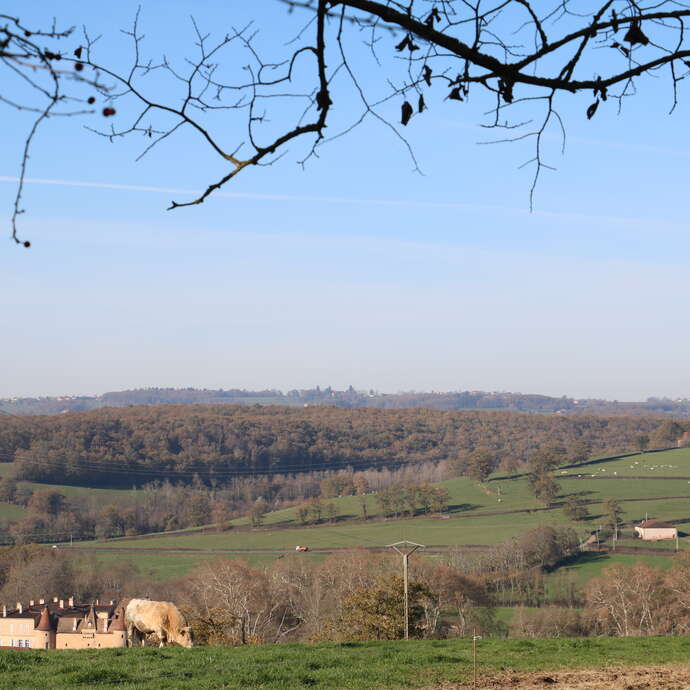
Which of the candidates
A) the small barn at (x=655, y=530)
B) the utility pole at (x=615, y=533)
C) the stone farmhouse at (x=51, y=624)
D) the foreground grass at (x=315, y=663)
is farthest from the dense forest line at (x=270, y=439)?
the foreground grass at (x=315, y=663)

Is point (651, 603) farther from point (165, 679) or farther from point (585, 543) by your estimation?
point (165, 679)

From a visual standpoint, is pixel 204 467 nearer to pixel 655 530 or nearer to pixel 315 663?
pixel 655 530

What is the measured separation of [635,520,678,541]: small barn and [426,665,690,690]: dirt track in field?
196 feet

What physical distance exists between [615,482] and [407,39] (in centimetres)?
9308

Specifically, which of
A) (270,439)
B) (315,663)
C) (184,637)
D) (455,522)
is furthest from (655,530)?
(270,439)

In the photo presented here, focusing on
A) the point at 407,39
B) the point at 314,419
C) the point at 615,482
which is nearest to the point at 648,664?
the point at 407,39

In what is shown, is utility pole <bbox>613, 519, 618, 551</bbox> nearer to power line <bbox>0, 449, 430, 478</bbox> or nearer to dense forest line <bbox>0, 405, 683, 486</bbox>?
dense forest line <bbox>0, 405, 683, 486</bbox>

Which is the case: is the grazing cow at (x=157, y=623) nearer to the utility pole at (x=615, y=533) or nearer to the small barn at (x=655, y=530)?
the utility pole at (x=615, y=533)

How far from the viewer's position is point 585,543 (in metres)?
65.6

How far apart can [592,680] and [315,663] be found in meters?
3.06

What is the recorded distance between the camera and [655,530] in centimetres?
6675

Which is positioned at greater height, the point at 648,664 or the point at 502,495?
the point at 648,664

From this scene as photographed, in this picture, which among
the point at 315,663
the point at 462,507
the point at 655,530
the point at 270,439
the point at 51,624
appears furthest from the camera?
the point at 270,439

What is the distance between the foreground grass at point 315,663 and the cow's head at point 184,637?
2.27 meters
